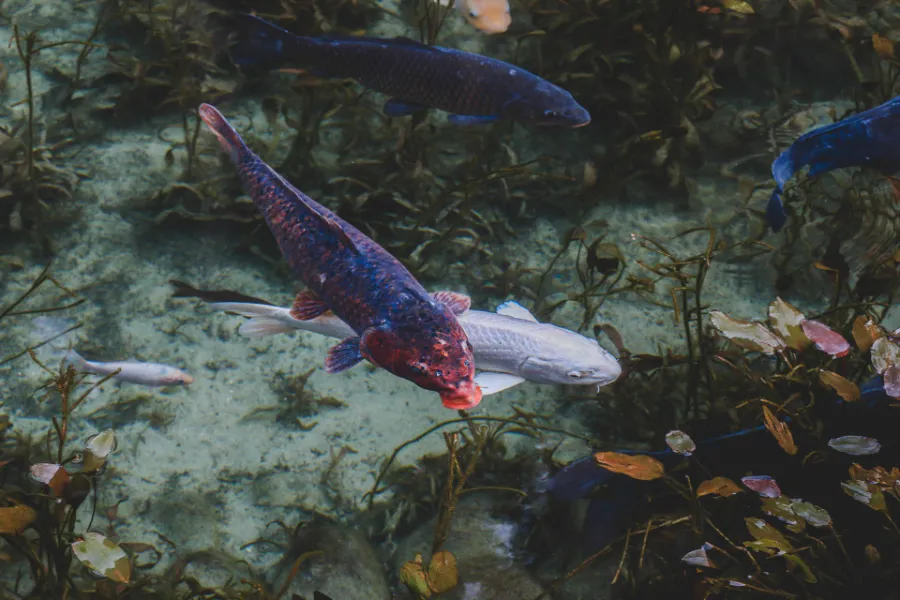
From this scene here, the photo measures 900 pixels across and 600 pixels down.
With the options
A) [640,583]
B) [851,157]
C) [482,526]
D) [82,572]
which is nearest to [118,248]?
[82,572]

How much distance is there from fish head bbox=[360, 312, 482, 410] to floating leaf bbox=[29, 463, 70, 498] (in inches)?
41.9

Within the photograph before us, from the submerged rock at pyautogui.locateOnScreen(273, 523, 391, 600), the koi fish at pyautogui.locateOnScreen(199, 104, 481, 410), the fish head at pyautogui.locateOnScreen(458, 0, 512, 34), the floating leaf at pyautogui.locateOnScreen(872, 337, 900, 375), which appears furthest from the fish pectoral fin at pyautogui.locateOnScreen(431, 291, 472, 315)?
the fish head at pyautogui.locateOnScreen(458, 0, 512, 34)

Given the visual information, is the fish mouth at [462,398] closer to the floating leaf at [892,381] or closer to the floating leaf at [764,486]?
the floating leaf at [764,486]

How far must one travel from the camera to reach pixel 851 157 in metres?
Answer: 3.69

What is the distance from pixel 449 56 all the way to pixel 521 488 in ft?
7.32

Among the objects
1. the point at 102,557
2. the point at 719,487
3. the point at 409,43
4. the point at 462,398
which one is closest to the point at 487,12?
the point at 409,43

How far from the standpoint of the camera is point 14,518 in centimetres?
236

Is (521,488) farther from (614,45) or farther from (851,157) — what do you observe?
(614,45)

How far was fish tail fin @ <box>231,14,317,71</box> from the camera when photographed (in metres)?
3.85

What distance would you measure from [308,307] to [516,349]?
3.29 ft

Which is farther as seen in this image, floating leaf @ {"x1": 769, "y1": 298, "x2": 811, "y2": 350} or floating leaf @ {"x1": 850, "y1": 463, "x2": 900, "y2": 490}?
floating leaf @ {"x1": 769, "y1": 298, "x2": 811, "y2": 350}

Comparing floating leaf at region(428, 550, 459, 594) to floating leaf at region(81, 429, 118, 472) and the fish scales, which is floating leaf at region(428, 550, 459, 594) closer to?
floating leaf at region(81, 429, 118, 472)

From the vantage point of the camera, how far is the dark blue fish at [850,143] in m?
3.63

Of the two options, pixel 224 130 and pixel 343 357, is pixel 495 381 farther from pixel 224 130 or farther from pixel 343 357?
pixel 224 130
